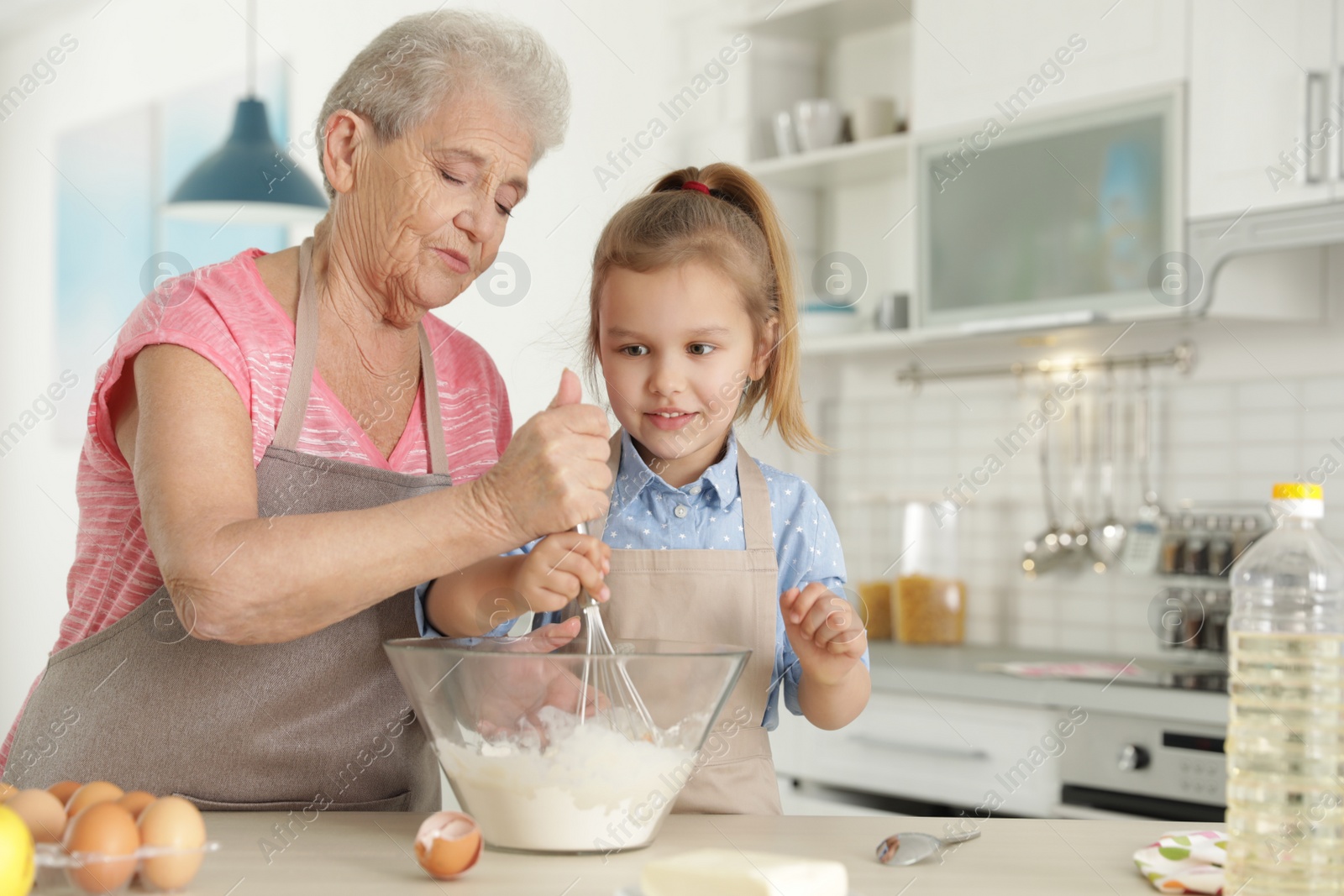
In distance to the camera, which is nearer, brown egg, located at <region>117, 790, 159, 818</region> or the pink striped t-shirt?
brown egg, located at <region>117, 790, 159, 818</region>

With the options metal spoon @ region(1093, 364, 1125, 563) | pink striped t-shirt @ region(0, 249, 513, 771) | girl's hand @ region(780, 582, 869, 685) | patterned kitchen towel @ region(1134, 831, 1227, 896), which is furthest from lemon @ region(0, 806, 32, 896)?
metal spoon @ region(1093, 364, 1125, 563)

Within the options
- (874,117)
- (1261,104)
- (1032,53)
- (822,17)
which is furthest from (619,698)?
(822,17)

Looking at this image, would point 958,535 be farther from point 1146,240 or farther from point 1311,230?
point 1311,230

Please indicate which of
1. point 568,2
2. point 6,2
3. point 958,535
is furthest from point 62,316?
point 958,535

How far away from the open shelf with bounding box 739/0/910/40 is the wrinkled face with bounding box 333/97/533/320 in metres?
2.06

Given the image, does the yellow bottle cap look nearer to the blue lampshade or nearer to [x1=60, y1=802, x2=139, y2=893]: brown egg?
[x1=60, y1=802, x2=139, y2=893]: brown egg

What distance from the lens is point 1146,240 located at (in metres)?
2.40

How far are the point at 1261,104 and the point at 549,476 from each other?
180 centimetres

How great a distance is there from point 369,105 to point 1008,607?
7.18ft

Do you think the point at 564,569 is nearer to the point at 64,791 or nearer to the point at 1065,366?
the point at 64,791

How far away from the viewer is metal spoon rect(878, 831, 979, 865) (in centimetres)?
84

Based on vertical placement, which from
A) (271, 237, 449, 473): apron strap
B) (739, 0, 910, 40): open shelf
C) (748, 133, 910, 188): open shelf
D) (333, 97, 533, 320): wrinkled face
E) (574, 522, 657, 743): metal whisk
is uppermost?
(739, 0, 910, 40): open shelf

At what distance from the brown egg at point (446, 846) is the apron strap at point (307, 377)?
45 cm

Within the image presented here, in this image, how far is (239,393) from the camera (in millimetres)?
1057
